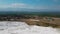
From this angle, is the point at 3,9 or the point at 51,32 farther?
the point at 3,9

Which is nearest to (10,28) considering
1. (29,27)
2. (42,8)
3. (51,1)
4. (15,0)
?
(29,27)

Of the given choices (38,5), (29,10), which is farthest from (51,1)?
(29,10)

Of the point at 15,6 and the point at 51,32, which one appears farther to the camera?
the point at 15,6

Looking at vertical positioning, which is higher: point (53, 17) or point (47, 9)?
point (47, 9)

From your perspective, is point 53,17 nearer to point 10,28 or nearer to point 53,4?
point 53,4

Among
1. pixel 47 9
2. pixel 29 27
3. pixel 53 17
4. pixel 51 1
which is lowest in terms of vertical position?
pixel 29 27

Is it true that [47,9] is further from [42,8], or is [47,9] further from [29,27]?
[29,27]
